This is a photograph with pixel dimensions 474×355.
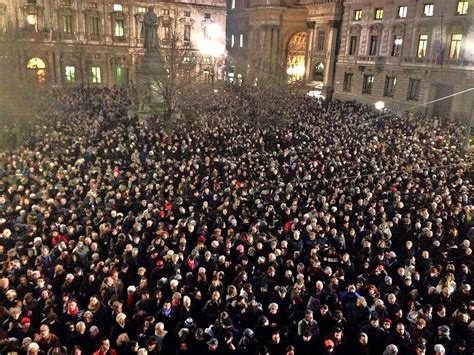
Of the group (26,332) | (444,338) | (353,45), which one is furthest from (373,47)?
(26,332)

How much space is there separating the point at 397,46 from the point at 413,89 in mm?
4432

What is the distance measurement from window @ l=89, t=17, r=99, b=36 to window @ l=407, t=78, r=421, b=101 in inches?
1320

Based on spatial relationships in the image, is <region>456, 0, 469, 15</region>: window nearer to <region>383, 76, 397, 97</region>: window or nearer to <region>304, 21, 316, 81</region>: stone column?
<region>383, 76, 397, 97</region>: window

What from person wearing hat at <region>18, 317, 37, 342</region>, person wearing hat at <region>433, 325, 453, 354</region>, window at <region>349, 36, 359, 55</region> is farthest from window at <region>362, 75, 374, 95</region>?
person wearing hat at <region>18, 317, 37, 342</region>

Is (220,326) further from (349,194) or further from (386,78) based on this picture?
(386,78)

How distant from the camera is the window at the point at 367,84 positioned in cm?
4309

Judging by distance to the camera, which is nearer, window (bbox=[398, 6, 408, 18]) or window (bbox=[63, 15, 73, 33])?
window (bbox=[398, 6, 408, 18])

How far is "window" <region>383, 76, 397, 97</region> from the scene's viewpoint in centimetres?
4044

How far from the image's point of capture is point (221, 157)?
63.0 feet

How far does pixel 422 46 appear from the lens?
121ft

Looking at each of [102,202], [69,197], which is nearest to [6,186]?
[69,197]

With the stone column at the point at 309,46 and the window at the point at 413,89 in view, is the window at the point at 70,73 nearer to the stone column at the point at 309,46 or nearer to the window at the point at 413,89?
the stone column at the point at 309,46

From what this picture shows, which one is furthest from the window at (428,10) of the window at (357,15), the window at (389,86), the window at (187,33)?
the window at (187,33)

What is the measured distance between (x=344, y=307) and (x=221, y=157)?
11.1m
